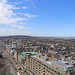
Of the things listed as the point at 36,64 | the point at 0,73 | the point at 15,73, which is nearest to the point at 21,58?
the point at 15,73

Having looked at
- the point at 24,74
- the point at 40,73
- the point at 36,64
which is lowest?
the point at 24,74

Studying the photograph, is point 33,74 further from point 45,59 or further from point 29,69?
point 45,59

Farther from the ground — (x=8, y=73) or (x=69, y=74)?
(x=69, y=74)

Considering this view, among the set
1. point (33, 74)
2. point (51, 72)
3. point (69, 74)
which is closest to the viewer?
point (69, 74)

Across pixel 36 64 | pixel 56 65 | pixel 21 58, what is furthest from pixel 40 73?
pixel 21 58

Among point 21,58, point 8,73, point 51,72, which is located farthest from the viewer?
point 21,58

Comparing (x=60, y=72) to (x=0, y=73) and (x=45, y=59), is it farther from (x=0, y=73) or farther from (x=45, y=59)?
(x=0, y=73)

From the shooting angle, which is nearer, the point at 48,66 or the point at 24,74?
the point at 48,66

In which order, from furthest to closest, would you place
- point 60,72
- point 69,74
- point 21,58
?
point 21,58 < point 60,72 < point 69,74

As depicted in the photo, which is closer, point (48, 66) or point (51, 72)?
point (51, 72)
